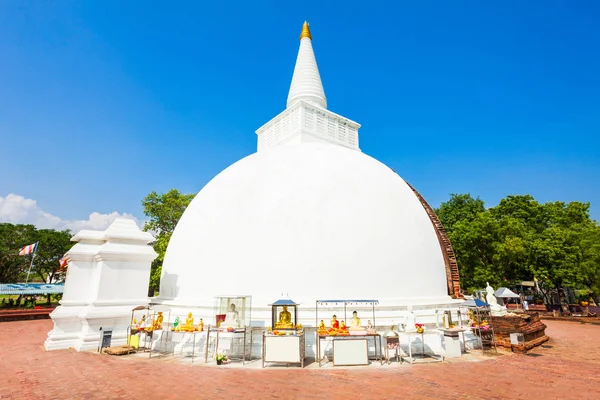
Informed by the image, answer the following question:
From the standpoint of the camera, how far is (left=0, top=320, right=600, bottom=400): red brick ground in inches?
289

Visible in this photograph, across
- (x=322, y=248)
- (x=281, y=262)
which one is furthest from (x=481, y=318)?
(x=281, y=262)

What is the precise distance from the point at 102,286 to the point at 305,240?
8360 mm

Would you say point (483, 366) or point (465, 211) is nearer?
point (483, 366)

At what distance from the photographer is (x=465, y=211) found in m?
39.4

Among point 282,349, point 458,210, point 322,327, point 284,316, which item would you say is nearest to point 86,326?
point 284,316

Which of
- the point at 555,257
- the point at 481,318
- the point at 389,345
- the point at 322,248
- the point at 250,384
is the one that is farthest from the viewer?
the point at 555,257

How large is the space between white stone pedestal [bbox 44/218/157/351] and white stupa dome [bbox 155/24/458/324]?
4.23 feet

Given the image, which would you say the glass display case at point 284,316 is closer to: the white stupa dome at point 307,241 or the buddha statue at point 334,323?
the white stupa dome at point 307,241

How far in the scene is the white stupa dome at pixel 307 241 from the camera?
1191 cm

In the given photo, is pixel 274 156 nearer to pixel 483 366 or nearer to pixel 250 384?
pixel 250 384

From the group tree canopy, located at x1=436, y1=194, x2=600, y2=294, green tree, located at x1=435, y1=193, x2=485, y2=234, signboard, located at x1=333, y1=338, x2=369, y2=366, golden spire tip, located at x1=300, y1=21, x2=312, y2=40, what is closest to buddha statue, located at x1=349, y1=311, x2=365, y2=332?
signboard, located at x1=333, y1=338, x2=369, y2=366

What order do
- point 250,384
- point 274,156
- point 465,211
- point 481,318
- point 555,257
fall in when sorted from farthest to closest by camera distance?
point 465,211, point 555,257, point 274,156, point 481,318, point 250,384

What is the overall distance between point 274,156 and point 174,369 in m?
9.79

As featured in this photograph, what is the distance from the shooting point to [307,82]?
20344 mm
